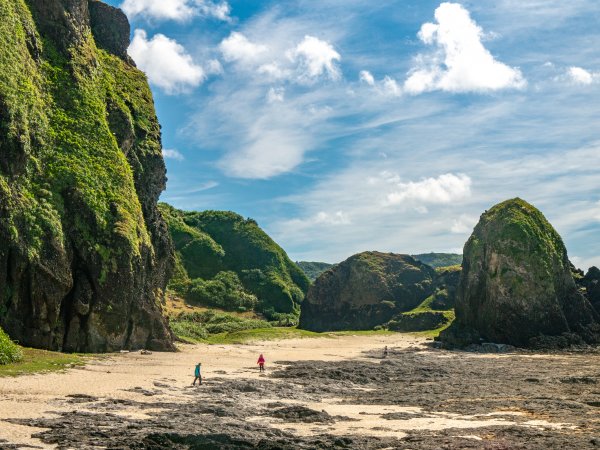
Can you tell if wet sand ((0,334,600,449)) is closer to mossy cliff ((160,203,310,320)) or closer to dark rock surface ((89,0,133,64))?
dark rock surface ((89,0,133,64))

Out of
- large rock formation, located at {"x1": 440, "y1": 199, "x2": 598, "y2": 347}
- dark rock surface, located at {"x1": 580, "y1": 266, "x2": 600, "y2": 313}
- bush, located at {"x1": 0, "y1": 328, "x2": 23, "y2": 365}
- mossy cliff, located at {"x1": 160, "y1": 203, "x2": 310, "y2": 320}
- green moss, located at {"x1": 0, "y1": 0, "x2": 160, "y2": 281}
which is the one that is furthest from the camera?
mossy cliff, located at {"x1": 160, "y1": 203, "x2": 310, "y2": 320}

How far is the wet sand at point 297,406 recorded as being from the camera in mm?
19484

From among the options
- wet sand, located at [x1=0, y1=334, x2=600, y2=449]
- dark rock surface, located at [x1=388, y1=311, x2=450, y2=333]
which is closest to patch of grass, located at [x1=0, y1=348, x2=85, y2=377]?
wet sand, located at [x1=0, y1=334, x2=600, y2=449]

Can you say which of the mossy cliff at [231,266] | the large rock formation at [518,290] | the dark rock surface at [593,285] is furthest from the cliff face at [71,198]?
the dark rock surface at [593,285]

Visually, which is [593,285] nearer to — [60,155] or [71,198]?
[71,198]

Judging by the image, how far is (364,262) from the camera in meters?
120

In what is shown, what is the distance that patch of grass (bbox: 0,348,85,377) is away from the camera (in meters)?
28.7

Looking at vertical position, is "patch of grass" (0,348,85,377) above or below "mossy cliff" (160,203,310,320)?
below

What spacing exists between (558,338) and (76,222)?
5693 cm

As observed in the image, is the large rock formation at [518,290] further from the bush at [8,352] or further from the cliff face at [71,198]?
the bush at [8,352]

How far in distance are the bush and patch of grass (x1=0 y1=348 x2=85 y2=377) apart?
12.3 inches

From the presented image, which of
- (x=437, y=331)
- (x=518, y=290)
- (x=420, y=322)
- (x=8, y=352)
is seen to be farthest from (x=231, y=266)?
(x=8, y=352)

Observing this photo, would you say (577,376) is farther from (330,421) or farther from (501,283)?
(501,283)

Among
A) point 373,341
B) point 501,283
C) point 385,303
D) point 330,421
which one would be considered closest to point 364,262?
point 385,303
